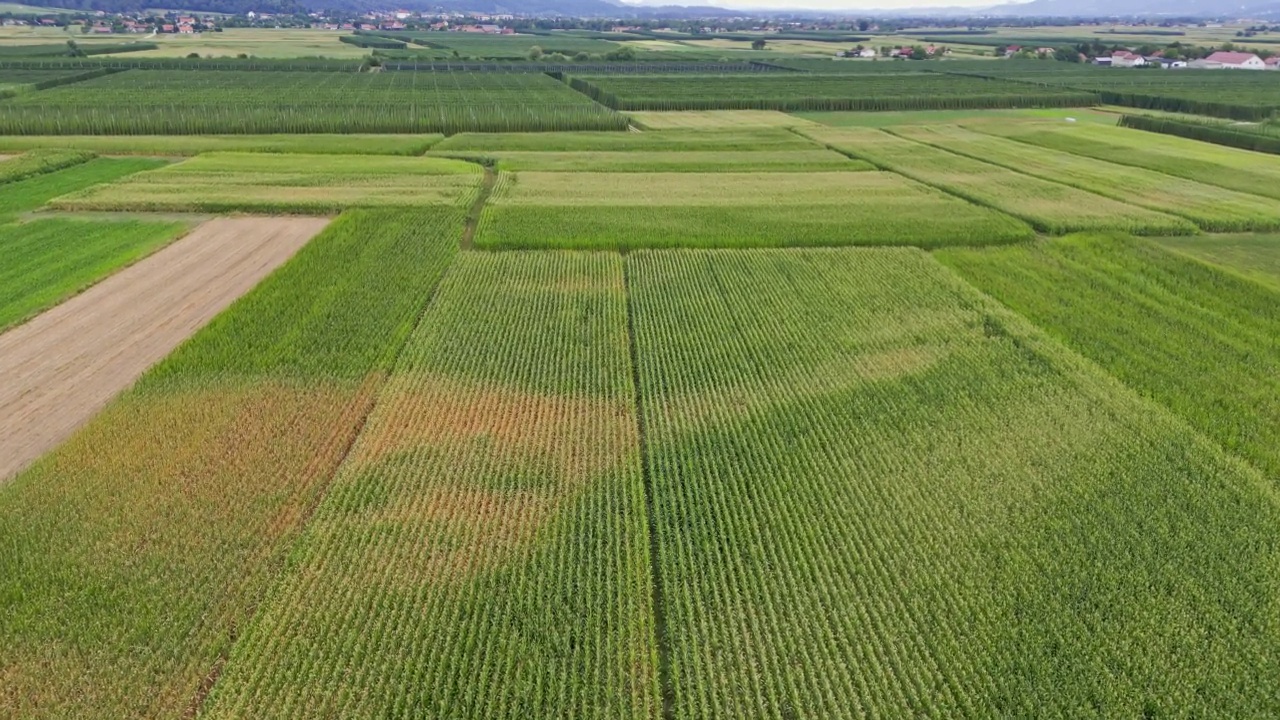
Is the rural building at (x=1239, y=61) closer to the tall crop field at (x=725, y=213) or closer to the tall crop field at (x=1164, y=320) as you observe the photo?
the tall crop field at (x=725, y=213)

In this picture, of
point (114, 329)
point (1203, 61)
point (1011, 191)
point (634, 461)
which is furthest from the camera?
point (1203, 61)

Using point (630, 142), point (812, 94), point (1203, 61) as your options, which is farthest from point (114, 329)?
point (1203, 61)

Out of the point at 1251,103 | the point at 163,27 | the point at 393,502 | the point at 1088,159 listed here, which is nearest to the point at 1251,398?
the point at 393,502

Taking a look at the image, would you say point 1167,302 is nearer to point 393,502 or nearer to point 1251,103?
point 393,502

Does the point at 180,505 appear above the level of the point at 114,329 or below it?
below

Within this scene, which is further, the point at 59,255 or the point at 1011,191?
the point at 1011,191

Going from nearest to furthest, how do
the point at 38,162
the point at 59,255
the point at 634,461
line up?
1. the point at 634,461
2. the point at 59,255
3. the point at 38,162

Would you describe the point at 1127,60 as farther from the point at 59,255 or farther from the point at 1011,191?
the point at 59,255
